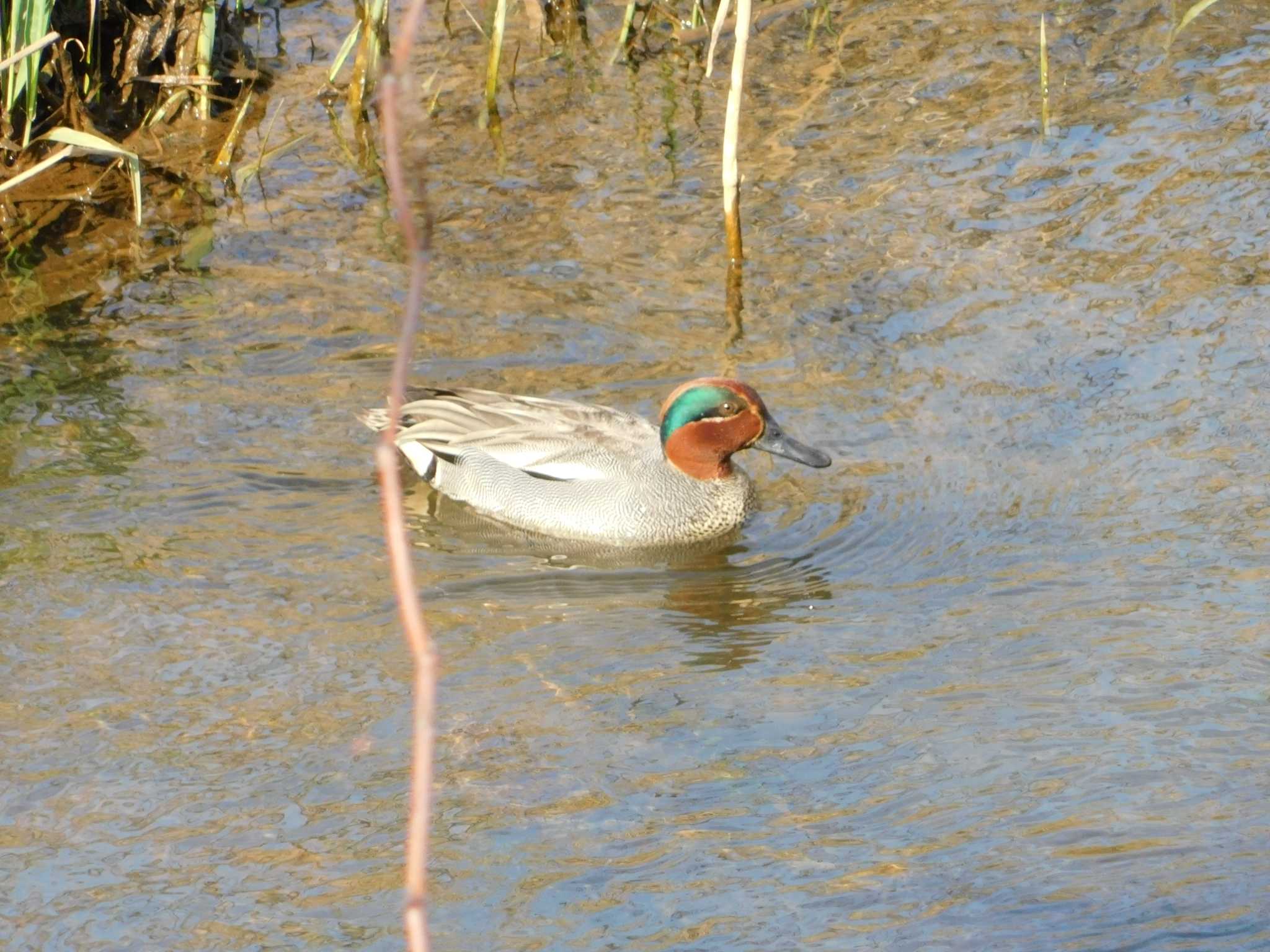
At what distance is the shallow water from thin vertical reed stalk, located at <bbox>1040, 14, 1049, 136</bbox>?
3.4 inches

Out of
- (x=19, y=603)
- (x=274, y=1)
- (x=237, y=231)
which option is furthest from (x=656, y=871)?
(x=274, y=1)

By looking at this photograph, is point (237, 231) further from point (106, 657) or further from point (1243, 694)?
point (1243, 694)

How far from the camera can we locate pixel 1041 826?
452cm

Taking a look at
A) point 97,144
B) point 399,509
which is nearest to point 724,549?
point 97,144

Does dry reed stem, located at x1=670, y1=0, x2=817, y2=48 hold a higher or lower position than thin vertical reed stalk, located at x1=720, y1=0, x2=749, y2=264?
higher

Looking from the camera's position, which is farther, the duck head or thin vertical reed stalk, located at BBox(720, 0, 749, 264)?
thin vertical reed stalk, located at BBox(720, 0, 749, 264)

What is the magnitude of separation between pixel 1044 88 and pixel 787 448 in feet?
12.0

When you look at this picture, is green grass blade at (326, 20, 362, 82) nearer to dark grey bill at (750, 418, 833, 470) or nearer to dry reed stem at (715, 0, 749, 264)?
dry reed stem at (715, 0, 749, 264)

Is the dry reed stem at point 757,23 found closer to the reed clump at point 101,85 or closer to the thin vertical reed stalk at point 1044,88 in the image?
the thin vertical reed stalk at point 1044,88

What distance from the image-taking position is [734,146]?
7895 mm

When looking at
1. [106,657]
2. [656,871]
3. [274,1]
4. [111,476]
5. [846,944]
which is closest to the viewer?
[846,944]

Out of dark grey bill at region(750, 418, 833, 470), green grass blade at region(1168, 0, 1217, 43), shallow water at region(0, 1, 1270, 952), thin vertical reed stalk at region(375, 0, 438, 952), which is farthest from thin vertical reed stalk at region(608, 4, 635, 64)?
thin vertical reed stalk at region(375, 0, 438, 952)

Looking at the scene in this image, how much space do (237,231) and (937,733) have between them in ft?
17.0

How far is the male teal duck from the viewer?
23.2 ft
